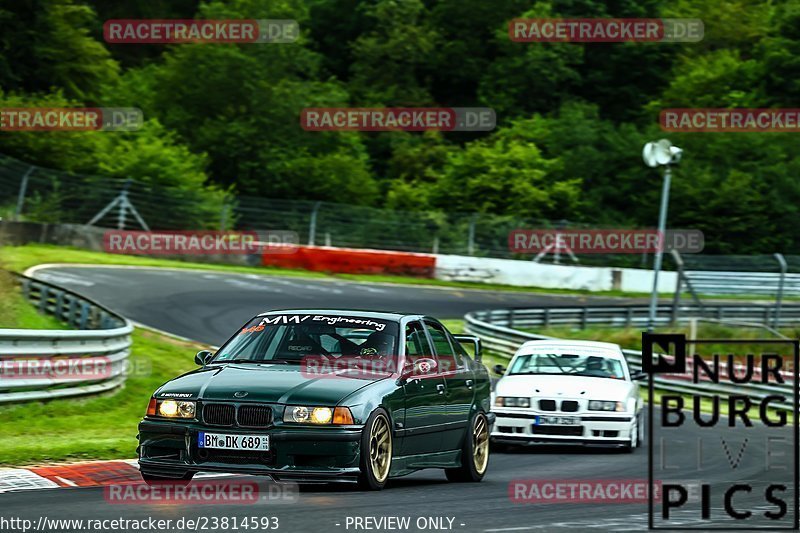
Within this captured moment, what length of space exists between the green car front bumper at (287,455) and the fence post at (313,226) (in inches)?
1156

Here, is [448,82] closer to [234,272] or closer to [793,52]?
[793,52]

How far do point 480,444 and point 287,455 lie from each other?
320 centimetres

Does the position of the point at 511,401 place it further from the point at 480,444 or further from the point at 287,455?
the point at 287,455

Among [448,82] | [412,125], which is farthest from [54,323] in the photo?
[448,82]

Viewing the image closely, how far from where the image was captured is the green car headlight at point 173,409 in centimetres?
930

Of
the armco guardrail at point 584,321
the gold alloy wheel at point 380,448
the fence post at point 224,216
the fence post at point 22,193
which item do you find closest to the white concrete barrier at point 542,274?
the fence post at point 224,216

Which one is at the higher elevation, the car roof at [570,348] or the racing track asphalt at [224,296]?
the racing track asphalt at [224,296]

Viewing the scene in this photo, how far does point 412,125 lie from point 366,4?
35.6 ft

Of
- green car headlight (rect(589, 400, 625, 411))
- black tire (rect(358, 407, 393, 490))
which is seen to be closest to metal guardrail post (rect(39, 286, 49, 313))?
green car headlight (rect(589, 400, 625, 411))

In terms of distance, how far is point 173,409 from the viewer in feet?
30.7

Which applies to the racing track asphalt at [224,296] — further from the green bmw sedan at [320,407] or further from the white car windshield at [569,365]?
the green bmw sedan at [320,407]

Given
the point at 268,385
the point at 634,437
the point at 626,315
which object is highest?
the point at 268,385

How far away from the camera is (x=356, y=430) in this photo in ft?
30.2

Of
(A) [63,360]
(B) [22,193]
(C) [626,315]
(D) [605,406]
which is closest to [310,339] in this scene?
(D) [605,406]
